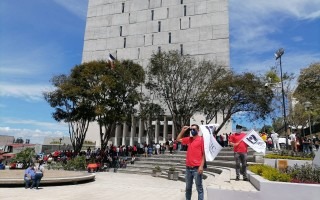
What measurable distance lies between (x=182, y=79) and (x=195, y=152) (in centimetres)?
2739

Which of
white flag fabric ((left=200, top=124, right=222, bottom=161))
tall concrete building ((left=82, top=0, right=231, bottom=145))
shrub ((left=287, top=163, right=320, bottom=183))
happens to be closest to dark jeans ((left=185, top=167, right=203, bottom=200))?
white flag fabric ((left=200, top=124, right=222, bottom=161))

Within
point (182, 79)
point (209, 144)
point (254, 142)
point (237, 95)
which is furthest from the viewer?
point (182, 79)

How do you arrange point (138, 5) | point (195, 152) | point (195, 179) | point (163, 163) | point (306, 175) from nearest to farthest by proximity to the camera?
point (195, 179)
point (195, 152)
point (306, 175)
point (163, 163)
point (138, 5)

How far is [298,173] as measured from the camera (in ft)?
26.2

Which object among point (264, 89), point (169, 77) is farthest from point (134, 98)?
point (264, 89)

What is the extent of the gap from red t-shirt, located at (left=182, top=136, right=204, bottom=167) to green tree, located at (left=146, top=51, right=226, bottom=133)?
26961mm

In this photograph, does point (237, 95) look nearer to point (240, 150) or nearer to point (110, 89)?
point (110, 89)

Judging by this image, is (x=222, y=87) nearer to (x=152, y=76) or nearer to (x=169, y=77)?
(x=169, y=77)

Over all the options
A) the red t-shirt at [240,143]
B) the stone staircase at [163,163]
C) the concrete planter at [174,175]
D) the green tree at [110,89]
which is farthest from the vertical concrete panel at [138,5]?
the red t-shirt at [240,143]

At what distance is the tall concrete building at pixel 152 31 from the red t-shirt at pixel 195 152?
4291 cm

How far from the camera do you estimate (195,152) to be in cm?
691

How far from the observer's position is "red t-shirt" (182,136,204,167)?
6809 millimetres

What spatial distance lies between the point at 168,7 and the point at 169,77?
28.5 m

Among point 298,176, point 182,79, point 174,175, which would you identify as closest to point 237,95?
point 182,79
